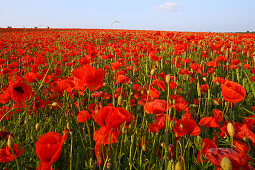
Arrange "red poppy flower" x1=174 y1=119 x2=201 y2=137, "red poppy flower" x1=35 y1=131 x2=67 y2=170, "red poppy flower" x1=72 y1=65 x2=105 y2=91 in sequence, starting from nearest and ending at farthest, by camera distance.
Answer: "red poppy flower" x1=35 y1=131 x2=67 y2=170 < "red poppy flower" x1=174 y1=119 x2=201 y2=137 < "red poppy flower" x1=72 y1=65 x2=105 y2=91

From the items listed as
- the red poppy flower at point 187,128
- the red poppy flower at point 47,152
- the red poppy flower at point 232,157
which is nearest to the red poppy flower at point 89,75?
the red poppy flower at point 47,152

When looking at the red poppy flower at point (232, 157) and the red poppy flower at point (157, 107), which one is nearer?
the red poppy flower at point (232, 157)

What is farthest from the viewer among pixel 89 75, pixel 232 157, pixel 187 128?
pixel 89 75

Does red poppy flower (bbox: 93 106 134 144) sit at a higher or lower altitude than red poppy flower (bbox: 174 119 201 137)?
higher

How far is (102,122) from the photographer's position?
0.76 m

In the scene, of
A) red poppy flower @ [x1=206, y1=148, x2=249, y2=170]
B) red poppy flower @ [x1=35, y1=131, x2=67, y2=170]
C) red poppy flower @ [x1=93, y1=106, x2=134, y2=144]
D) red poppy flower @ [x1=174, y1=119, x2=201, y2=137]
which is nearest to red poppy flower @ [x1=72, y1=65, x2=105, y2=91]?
red poppy flower @ [x1=93, y1=106, x2=134, y2=144]

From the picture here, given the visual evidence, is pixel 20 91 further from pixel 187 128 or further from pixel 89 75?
pixel 187 128

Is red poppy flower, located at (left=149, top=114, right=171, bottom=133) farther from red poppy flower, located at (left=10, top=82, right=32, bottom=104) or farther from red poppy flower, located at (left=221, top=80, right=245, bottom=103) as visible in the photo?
red poppy flower, located at (left=10, top=82, right=32, bottom=104)

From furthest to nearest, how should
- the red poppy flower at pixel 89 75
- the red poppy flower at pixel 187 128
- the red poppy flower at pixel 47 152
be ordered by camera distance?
the red poppy flower at pixel 89 75 < the red poppy flower at pixel 187 128 < the red poppy flower at pixel 47 152

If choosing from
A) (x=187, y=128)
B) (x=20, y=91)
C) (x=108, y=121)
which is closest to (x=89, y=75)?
(x=108, y=121)

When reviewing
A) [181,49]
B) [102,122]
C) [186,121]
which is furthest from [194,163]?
[181,49]

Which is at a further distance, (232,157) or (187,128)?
(187,128)

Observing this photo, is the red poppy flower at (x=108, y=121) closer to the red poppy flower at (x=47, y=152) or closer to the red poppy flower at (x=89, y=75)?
the red poppy flower at (x=47, y=152)

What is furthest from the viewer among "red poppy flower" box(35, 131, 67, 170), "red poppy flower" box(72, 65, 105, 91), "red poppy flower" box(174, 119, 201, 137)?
"red poppy flower" box(72, 65, 105, 91)
